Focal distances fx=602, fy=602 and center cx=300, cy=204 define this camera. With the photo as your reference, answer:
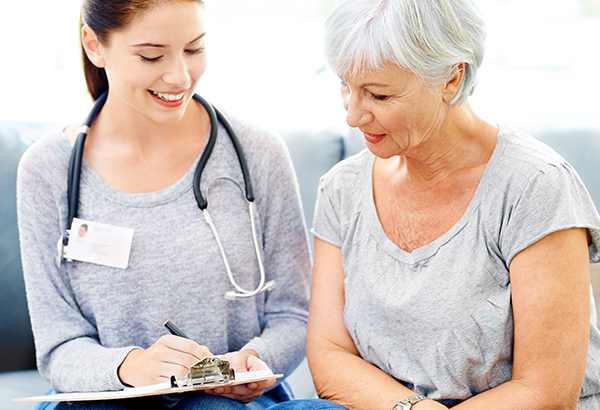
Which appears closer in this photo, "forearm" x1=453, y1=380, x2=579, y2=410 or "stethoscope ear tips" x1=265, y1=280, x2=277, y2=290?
"forearm" x1=453, y1=380, x2=579, y2=410

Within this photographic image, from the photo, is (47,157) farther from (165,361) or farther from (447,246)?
(447,246)

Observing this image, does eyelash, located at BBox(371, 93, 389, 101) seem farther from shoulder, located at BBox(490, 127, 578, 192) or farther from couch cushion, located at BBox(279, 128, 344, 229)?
couch cushion, located at BBox(279, 128, 344, 229)

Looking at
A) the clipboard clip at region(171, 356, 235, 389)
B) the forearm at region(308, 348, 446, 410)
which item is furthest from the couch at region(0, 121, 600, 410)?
the clipboard clip at region(171, 356, 235, 389)

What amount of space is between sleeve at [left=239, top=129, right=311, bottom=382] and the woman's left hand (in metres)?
0.16

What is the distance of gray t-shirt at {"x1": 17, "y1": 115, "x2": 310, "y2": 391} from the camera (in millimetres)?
1362

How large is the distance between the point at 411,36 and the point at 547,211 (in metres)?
0.39

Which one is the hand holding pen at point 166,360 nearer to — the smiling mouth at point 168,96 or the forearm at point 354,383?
the forearm at point 354,383

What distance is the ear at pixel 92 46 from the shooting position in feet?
4.32

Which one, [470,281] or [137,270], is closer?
[470,281]

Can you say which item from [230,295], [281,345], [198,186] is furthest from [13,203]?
[281,345]

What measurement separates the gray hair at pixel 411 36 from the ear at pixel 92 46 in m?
0.55

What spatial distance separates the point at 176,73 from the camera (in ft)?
4.18

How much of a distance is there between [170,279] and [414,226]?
0.56 metres

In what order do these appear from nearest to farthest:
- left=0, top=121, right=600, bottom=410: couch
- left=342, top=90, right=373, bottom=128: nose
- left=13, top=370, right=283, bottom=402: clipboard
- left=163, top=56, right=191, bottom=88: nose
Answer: left=13, top=370, right=283, bottom=402: clipboard
left=342, top=90, right=373, bottom=128: nose
left=163, top=56, right=191, bottom=88: nose
left=0, top=121, right=600, bottom=410: couch
